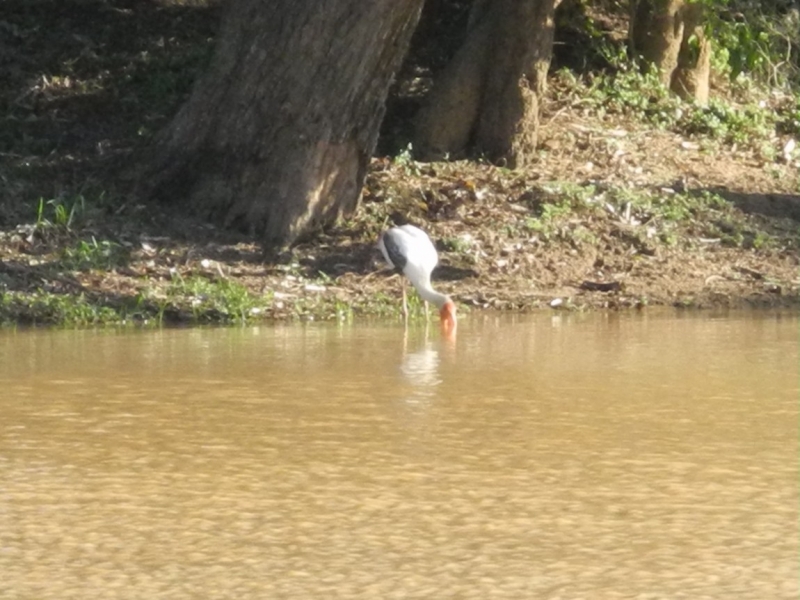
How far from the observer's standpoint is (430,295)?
11430 millimetres

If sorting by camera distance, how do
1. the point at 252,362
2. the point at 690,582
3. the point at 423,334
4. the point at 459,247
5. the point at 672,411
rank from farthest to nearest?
1. the point at 459,247
2. the point at 423,334
3. the point at 252,362
4. the point at 672,411
5. the point at 690,582

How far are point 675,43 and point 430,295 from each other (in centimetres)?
718

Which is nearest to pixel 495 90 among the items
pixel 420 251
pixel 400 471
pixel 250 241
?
pixel 250 241

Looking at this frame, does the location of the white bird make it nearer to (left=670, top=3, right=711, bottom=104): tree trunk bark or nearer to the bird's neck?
the bird's neck

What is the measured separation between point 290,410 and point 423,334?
3.37 meters

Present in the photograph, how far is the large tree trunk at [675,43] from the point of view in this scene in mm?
17141

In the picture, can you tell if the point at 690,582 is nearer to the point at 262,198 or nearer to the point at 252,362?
the point at 252,362

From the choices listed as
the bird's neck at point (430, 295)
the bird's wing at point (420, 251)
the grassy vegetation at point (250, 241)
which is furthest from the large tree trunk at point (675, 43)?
the bird's neck at point (430, 295)

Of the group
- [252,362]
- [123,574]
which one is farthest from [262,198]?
[123,574]

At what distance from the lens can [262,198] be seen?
43.7 feet

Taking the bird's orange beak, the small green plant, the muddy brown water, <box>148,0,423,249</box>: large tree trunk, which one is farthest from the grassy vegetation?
the muddy brown water

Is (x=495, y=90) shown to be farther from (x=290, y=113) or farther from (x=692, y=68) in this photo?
(x=692, y=68)

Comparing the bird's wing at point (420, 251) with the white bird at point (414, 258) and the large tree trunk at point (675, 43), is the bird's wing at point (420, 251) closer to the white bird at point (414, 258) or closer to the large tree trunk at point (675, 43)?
the white bird at point (414, 258)

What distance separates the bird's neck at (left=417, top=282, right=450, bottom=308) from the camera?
11219 millimetres
